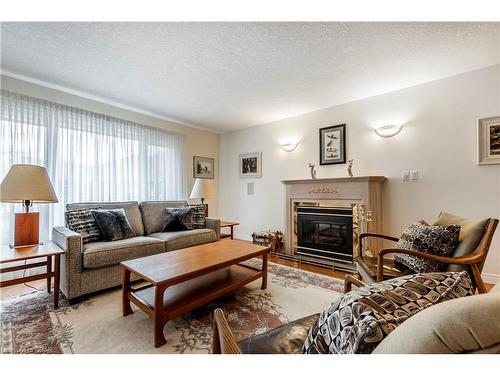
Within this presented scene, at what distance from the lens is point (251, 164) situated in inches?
180

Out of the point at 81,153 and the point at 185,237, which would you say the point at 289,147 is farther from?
the point at 81,153

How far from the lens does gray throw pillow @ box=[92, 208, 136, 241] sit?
2543mm

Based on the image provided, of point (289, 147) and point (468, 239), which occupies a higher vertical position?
point (289, 147)

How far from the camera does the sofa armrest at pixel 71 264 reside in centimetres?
198

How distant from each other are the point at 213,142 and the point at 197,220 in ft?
7.15

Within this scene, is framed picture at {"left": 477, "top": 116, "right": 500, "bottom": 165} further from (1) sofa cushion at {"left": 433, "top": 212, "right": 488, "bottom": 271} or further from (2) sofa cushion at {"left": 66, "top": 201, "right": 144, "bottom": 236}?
(2) sofa cushion at {"left": 66, "top": 201, "right": 144, "bottom": 236}

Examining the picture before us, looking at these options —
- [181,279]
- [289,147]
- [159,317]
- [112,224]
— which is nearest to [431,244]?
[181,279]

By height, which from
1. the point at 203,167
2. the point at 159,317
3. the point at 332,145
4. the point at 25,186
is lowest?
the point at 159,317

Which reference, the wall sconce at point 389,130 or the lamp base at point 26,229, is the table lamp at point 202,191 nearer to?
the lamp base at point 26,229

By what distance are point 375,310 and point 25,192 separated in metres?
2.73
